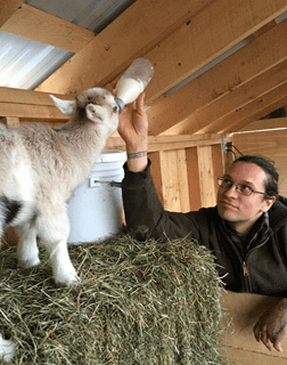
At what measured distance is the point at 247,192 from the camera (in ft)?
6.10

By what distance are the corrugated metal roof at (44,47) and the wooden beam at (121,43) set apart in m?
0.05

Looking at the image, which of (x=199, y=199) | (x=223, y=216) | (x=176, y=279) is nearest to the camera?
(x=176, y=279)

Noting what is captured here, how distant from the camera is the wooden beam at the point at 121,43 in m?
1.89

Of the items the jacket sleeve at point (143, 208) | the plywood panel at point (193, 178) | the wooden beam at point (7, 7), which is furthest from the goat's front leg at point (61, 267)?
the plywood panel at point (193, 178)

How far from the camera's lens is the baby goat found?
995 mm

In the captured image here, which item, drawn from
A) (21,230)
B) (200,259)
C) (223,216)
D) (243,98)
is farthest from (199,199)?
(21,230)

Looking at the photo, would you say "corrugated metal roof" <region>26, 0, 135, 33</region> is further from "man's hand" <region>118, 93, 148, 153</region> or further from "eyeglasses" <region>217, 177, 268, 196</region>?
"eyeglasses" <region>217, 177, 268, 196</region>

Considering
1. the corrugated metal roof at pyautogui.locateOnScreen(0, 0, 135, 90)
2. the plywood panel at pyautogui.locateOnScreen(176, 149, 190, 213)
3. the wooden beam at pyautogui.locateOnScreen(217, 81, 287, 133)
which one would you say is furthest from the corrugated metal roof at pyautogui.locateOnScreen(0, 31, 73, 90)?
the wooden beam at pyautogui.locateOnScreen(217, 81, 287, 133)

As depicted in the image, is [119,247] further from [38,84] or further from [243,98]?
[243,98]

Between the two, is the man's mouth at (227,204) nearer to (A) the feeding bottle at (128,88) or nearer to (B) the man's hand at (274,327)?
(B) the man's hand at (274,327)

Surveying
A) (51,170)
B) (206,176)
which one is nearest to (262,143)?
(206,176)

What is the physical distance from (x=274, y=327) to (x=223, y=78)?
2152 mm

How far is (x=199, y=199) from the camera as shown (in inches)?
180

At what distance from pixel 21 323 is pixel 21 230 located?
1.55ft
